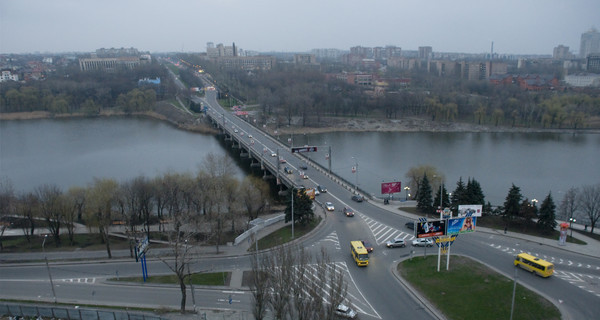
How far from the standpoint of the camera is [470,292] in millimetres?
13469

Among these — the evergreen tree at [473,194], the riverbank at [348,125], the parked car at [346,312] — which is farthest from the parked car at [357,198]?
the riverbank at [348,125]

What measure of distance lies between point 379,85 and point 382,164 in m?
54.4

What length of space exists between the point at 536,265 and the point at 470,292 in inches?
120

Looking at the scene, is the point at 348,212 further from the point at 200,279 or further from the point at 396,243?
the point at 200,279

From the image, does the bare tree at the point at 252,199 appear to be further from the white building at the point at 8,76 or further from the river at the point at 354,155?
the white building at the point at 8,76

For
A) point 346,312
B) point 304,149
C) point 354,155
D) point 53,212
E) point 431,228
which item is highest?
point 431,228

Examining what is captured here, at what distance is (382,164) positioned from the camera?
37.3m

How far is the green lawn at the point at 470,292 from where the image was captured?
12.3 metres

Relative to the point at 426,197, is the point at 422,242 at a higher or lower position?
lower

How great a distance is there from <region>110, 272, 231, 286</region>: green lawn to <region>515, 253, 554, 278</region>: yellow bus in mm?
10857

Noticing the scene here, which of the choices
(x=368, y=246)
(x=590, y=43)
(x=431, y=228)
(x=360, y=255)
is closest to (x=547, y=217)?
(x=431, y=228)

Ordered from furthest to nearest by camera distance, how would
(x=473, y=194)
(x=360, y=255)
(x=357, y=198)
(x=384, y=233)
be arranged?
(x=357, y=198), (x=473, y=194), (x=384, y=233), (x=360, y=255)

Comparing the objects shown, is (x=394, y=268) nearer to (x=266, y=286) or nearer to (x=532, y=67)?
(x=266, y=286)

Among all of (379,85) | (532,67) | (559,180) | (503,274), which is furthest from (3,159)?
(532,67)
